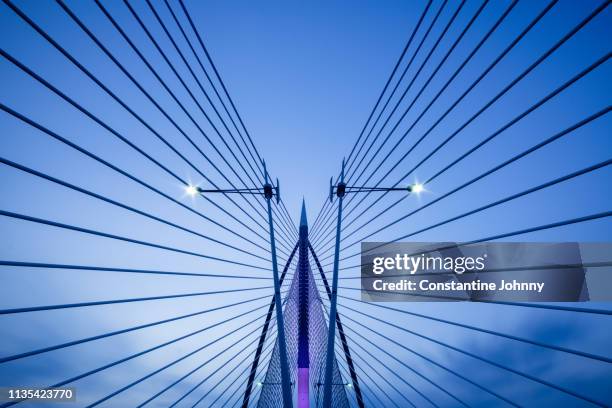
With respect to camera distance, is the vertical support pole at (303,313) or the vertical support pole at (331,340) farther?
the vertical support pole at (303,313)

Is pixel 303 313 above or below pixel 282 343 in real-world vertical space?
below

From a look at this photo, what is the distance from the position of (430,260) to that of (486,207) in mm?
4250

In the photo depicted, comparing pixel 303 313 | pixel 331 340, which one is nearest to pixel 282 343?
pixel 331 340

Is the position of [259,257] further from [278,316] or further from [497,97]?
[497,97]

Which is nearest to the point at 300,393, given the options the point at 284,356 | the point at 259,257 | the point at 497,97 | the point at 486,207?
the point at 259,257

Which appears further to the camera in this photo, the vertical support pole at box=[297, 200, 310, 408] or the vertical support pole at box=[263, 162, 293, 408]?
the vertical support pole at box=[297, 200, 310, 408]

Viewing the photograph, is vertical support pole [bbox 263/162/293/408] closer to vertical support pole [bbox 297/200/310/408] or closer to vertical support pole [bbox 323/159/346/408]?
vertical support pole [bbox 323/159/346/408]

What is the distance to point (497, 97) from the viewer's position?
286 centimetres

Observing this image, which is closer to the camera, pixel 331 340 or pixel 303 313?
pixel 331 340

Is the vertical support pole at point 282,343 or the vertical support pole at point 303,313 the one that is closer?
the vertical support pole at point 282,343

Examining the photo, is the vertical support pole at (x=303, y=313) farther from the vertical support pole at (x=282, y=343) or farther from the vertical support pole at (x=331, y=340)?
the vertical support pole at (x=282, y=343)

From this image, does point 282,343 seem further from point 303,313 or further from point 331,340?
point 303,313

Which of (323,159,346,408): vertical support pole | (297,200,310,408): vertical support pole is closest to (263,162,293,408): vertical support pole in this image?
(323,159,346,408): vertical support pole

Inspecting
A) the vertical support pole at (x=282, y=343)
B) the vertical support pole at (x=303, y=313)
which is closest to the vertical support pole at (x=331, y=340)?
the vertical support pole at (x=282, y=343)
